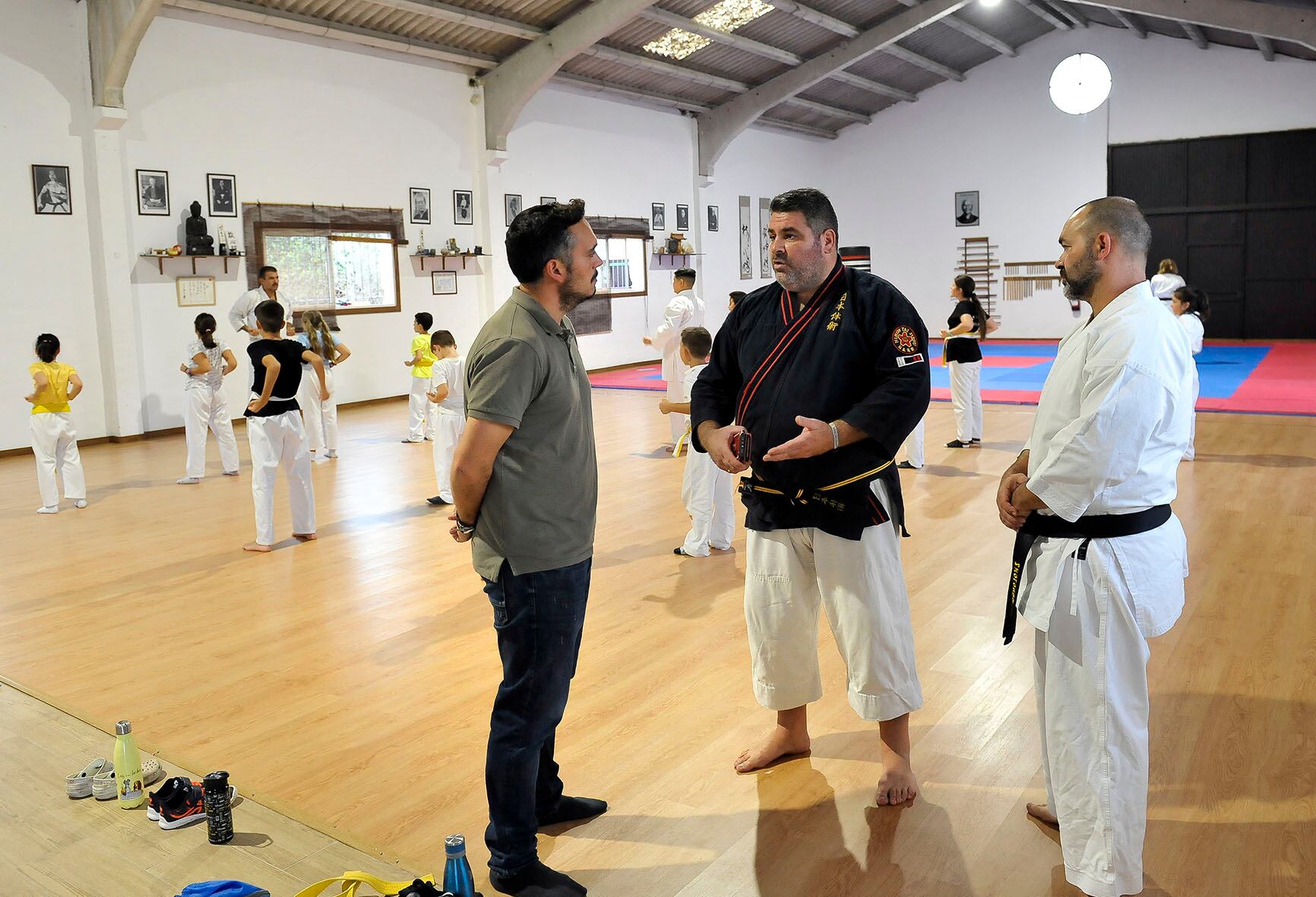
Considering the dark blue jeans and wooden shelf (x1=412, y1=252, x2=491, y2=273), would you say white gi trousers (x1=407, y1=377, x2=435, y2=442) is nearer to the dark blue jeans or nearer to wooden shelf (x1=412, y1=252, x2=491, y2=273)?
wooden shelf (x1=412, y1=252, x2=491, y2=273)

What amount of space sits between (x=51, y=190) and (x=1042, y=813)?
10313 mm

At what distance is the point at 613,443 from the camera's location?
9.47 metres

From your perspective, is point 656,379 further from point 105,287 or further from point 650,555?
point 650,555

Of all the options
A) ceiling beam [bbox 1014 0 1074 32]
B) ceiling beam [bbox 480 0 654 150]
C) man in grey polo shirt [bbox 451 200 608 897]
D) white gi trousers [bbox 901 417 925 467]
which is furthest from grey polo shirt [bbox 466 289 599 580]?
ceiling beam [bbox 1014 0 1074 32]

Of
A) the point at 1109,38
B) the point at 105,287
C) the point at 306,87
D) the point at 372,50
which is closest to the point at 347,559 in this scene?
the point at 105,287

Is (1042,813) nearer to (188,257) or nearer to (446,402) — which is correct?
(446,402)

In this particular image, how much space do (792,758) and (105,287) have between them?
9.41 metres

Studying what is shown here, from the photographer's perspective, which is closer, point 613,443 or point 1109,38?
point 613,443

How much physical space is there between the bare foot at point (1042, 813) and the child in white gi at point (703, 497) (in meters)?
2.92

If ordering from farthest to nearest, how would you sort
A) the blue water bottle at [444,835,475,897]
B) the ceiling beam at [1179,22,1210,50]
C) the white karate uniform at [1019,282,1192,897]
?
1. the ceiling beam at [1179,22,1210,50]
2. the blue water bottle at [444,835,475,897]
3. the white karate uniform at [1019,282,1192,897]

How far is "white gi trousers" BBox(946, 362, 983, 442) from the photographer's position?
8695 millimetres

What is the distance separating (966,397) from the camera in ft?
28.9

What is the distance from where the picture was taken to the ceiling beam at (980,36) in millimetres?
16844

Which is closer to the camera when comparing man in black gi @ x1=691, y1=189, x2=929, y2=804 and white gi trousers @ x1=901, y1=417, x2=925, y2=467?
man in black gi @ x1=691, y1=189, x2=929, y2=804
